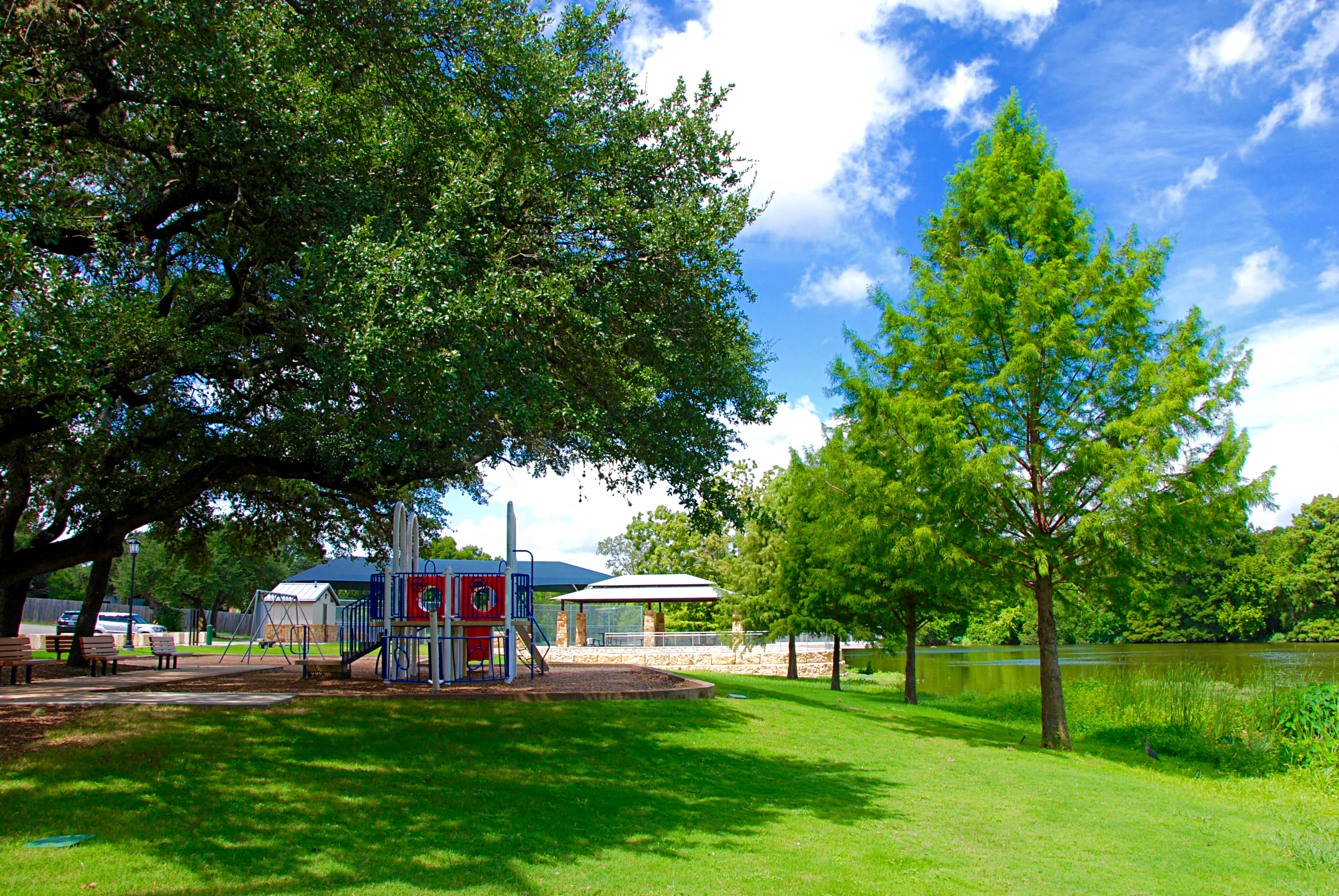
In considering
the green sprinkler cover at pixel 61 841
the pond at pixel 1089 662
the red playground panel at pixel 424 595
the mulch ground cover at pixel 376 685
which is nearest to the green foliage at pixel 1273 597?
the pond at pixel 1089 662

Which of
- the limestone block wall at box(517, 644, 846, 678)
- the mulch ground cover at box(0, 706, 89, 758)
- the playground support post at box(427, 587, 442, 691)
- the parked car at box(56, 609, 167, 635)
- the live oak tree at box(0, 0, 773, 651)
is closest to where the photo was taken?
the live oak tree at box(0, 0, 773, 651)

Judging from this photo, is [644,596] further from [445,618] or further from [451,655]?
[445,618]

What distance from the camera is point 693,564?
5328cm

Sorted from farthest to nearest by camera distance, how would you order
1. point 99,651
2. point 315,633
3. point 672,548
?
point 672,548, point 315,633, point 99,651

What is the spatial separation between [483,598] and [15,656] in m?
7.51

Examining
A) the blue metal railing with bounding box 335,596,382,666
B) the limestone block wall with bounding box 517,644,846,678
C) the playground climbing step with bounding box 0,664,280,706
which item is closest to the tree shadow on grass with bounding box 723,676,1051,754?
the limestone block wall with bounding box 517,644,846,678

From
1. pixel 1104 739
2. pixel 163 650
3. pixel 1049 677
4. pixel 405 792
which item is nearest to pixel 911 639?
pixel 1104 739

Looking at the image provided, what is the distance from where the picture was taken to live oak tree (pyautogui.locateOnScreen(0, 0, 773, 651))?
25.3ft

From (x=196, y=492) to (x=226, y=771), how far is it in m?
6.15

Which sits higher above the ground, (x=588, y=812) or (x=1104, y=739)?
(x=588, y=812)

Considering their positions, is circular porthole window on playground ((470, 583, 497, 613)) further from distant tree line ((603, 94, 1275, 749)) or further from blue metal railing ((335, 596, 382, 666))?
distant tree line ((603, 94, 1275, 749))

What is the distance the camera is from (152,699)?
441 inches

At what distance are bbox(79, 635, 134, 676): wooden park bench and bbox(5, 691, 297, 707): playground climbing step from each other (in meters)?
3.43

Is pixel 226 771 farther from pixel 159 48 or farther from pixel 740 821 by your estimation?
pixel 159 48
